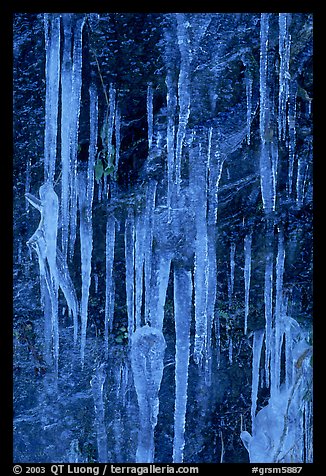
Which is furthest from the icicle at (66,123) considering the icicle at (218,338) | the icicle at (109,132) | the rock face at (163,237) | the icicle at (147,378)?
the icicle at (218,338)

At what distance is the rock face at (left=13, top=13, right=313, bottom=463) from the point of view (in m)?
2.44

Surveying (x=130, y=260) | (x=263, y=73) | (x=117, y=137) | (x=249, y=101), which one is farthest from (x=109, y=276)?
(x=263, y=73)

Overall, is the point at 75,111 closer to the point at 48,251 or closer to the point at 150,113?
the point at 150,113

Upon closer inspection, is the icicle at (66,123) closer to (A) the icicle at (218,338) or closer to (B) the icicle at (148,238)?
Answer: (B) the icicle at (148,238)

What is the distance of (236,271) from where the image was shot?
Answer: 249 cm

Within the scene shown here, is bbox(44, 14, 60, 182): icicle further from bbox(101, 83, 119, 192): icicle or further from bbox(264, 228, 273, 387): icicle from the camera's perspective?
bbox(264, 228, 273, 387): icicle

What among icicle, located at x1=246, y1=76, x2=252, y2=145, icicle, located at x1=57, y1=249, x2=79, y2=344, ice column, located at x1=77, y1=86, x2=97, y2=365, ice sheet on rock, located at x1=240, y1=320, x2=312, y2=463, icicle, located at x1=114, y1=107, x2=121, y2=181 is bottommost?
ice sheet on rock, located at x1=240, y1=320, x2=312, y2=463

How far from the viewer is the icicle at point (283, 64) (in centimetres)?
245

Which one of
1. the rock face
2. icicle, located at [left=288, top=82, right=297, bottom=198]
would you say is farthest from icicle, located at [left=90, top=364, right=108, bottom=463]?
icicle, located at [left=288, top=82, right=297, bottom=198]

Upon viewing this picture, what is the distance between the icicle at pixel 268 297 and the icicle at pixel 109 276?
0.80m

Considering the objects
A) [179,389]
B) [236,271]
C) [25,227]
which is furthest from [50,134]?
[179,389]

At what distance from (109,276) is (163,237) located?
13.4 inches

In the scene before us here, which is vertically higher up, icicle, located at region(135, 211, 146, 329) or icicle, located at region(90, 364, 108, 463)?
icicle, located at region(135, 211, 146, 329)

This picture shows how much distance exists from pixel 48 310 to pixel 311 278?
1380mm
